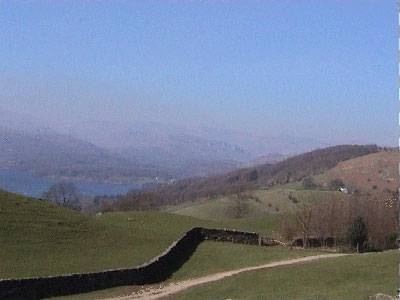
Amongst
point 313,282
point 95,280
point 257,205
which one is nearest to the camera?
point 313,282

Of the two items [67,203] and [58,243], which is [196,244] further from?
[67,203]

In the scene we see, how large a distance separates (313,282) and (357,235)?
954 inches

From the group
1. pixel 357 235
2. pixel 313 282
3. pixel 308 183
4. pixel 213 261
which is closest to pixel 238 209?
pixel 308 183

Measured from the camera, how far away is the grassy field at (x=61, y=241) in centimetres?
3034

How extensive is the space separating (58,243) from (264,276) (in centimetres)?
1616

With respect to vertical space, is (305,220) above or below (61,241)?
above

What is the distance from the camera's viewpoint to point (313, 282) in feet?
70.1

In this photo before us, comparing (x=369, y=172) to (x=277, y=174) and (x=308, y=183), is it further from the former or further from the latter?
(x=277, y=174)

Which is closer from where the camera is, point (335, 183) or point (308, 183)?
point (335, 183)

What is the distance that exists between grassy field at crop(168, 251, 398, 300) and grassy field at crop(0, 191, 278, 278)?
9.61 meters

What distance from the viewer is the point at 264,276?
2466 cm

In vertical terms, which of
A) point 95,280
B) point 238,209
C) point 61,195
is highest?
point 61,195

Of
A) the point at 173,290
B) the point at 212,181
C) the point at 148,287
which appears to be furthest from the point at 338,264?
the point at 212,181

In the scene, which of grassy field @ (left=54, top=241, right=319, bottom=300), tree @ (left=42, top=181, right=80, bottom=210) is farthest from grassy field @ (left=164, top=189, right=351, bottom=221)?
grassy field @ (left=54, top=241, right=319, bottom=300)
